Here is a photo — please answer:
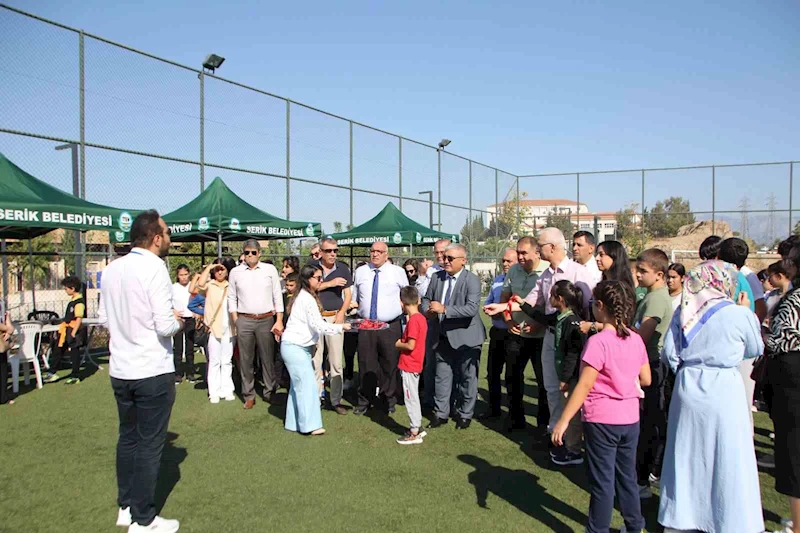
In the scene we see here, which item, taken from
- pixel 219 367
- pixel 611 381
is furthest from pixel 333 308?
pixel 611 381

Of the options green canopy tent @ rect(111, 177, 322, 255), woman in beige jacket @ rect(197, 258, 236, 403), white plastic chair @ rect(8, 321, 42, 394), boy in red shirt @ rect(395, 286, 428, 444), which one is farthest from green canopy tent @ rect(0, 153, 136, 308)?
boy in red shirt @ rect(395, 286, 428, 444)

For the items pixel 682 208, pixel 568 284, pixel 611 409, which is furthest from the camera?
pixel 682 208

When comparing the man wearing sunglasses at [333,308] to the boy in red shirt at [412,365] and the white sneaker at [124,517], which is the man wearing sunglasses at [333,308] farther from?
the white sneaker at [124,517]

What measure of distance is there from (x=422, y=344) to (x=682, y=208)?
23.4m

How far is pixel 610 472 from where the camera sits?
3.22 meters

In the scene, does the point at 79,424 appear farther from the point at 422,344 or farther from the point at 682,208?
the point at 682,208

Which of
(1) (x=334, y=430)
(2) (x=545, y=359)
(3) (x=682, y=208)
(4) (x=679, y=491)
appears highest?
(3) (x=682, y=208)

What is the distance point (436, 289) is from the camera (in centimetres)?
626

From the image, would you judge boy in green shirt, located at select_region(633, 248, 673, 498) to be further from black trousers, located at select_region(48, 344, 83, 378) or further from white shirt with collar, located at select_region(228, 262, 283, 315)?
black trousers, located at select_region(48, 344, 83, 378)

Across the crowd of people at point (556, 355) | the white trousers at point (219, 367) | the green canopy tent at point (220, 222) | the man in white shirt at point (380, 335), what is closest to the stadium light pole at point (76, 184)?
the green canopy tent at point (220, 222)

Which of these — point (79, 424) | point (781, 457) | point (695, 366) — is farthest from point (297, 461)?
point (781, 457)

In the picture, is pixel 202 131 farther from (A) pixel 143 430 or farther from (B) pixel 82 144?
(A) pixel 143 430

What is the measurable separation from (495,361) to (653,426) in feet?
6.92

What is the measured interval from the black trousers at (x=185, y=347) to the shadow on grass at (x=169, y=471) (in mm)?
2838
